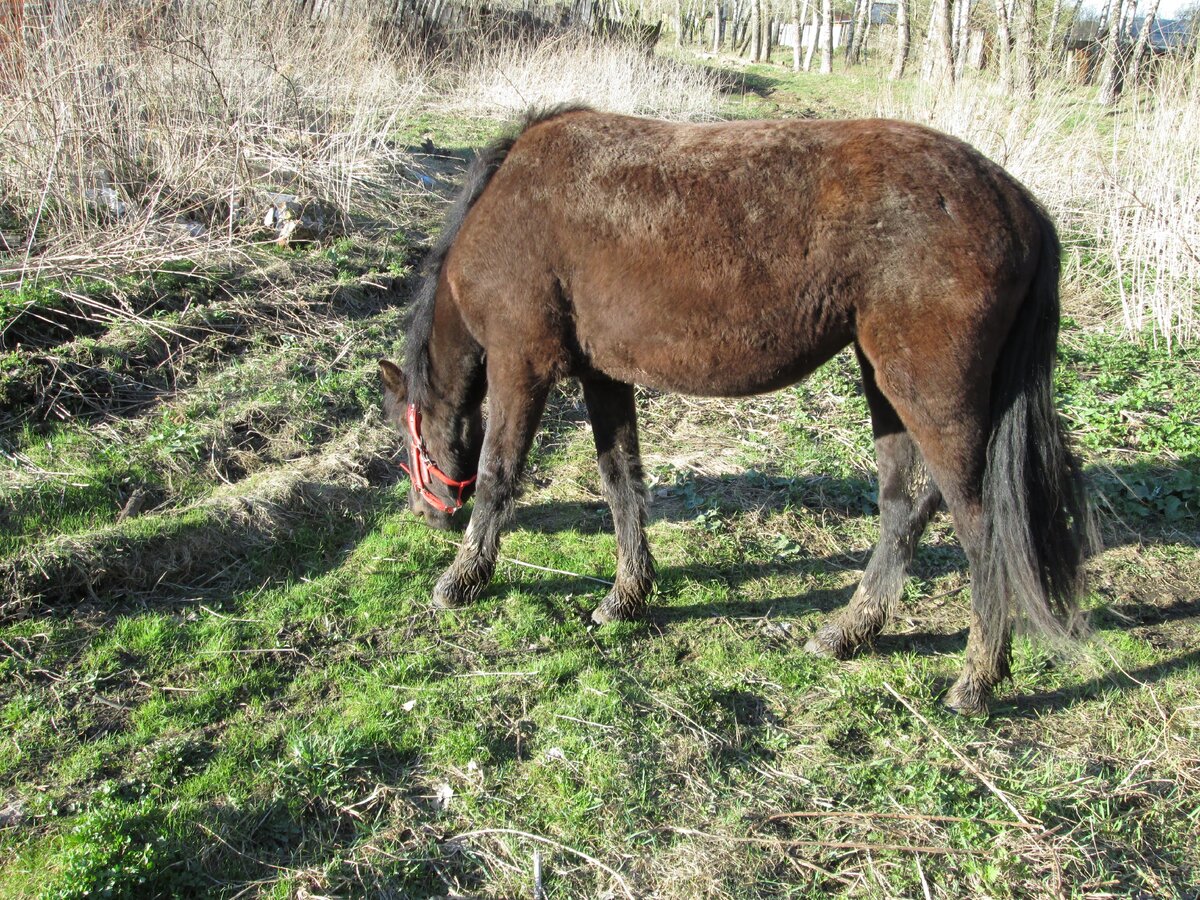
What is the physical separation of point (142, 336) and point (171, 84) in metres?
3.11

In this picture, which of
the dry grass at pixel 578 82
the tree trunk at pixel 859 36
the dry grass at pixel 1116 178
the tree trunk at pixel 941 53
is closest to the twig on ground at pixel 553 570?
the dry grass at pixel 1116 178

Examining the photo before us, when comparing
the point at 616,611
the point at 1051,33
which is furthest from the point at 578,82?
the point at 616,611

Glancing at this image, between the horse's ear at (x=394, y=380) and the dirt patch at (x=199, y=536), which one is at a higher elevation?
the horse's ear at (x=394, y=380)

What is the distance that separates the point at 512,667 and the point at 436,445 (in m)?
1.30

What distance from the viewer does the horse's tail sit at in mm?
3227

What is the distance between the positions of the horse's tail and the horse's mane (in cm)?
228

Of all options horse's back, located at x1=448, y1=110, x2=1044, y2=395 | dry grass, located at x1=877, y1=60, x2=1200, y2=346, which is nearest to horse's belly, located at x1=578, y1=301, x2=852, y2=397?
horse's back, located at x1=448, y1=110, x2=1044, y2=395

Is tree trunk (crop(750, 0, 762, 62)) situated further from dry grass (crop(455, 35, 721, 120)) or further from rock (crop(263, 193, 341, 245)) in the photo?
rock (crop(263, 193, 341, 245))

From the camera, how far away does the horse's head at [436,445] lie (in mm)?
4316

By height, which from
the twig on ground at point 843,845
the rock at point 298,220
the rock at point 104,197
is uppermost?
the rock at point 104,197

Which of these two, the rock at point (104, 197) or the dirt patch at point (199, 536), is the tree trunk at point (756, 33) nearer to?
the rock at point (104, 197)

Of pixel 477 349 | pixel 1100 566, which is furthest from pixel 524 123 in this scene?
pixel 1100 566

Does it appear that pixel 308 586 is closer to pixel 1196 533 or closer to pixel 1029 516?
pixel 1029 516

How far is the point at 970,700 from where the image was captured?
3.60m
